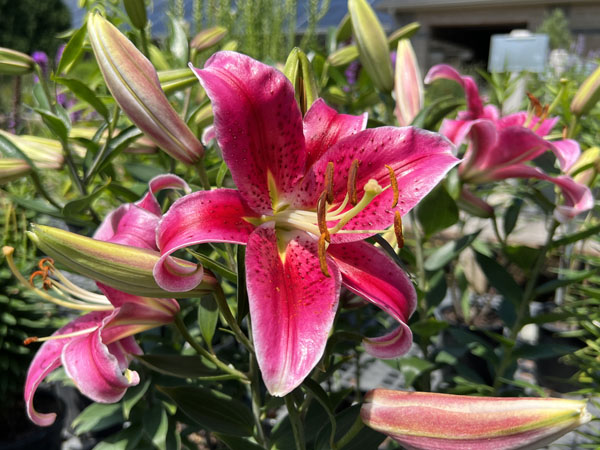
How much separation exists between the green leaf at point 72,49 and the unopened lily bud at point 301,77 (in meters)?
0.30

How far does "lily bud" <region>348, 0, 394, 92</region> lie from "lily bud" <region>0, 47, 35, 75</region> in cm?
41

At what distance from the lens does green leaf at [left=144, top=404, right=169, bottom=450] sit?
0.68 m

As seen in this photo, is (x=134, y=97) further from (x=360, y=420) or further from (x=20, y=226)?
(x=20, y=226)

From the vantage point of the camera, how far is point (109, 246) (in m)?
0.39

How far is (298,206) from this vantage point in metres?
0.48

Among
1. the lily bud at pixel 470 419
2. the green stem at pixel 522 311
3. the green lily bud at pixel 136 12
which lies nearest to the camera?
the lily bud at pixel 470 419

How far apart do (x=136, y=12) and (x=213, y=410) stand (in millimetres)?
484

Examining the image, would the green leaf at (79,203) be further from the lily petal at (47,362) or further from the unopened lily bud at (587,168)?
the unopened lily bud at (587,168)

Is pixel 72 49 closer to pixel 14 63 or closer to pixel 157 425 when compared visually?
pixel 14 63

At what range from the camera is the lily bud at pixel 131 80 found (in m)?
0.42

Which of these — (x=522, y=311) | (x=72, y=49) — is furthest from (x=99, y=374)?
(x=522, y=311)

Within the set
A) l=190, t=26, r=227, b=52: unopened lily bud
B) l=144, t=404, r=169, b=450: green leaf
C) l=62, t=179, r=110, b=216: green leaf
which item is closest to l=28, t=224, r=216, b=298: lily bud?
l=62, t=179, r=110, b=216: green leaf

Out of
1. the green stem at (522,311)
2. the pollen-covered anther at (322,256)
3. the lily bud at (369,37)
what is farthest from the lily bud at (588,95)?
the pollen-covered anther at (322,256)

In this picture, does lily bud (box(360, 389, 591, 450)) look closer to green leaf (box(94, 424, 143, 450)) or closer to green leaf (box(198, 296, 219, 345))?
green leaf (box(198, 296, 219, 345))
